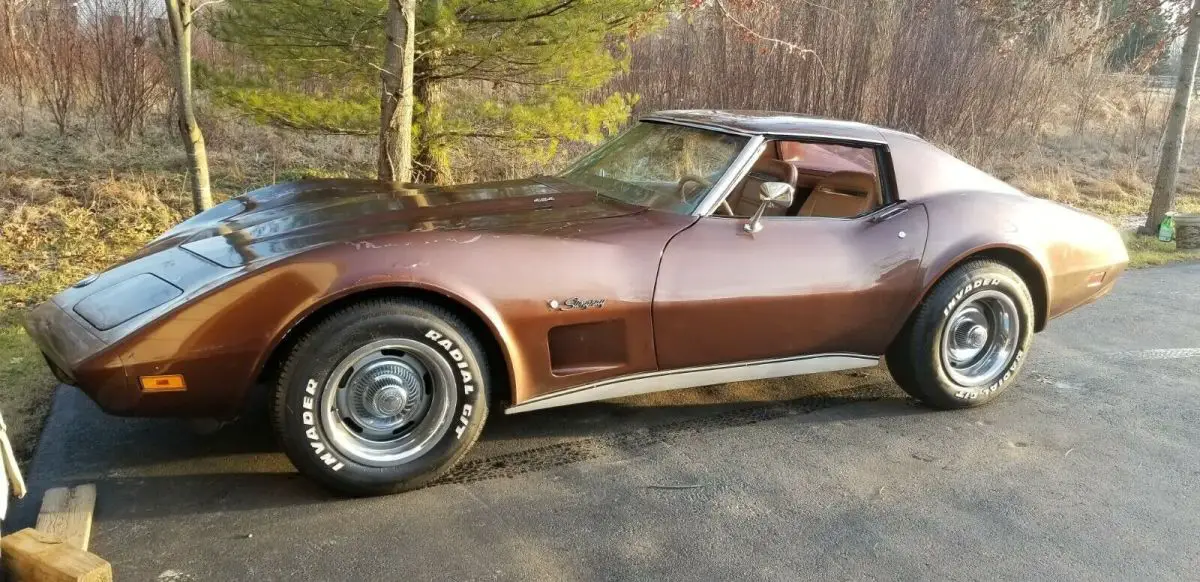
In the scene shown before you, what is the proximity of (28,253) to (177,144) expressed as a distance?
13.5 ft

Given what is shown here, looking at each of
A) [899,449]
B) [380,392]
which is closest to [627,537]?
[380,392]

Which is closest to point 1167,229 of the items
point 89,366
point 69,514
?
point 89,366

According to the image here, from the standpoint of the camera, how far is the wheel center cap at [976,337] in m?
4.11

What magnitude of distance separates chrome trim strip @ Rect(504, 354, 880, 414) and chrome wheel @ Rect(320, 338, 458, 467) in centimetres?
32

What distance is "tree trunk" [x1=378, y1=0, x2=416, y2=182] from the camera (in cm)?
552

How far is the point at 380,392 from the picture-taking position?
295cm

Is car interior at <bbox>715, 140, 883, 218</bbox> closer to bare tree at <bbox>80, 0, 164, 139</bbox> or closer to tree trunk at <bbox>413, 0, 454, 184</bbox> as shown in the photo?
tree trunk at <bbox>413, 0, 454, 184</bbox>

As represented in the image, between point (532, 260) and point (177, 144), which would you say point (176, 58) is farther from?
point (177, 144)

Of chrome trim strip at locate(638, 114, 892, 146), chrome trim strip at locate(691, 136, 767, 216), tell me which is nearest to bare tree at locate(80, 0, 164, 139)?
chrome trim strip at locate(638, 114, 892, 146)

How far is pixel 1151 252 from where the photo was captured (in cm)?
852

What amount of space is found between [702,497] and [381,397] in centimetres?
123

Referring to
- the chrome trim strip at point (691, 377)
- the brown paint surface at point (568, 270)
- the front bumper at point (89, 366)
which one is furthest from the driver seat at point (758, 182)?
the front bumper at point (89, 366)

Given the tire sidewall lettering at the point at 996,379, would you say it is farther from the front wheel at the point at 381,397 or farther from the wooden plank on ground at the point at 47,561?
the wooden plank on ground at the point at 47,561

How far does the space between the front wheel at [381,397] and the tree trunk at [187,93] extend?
3.20 metres
